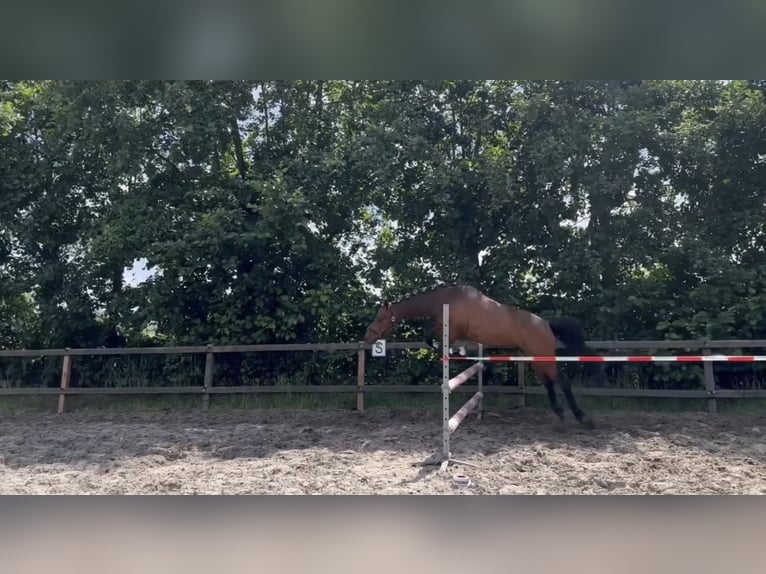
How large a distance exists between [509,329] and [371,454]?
1.99 meters

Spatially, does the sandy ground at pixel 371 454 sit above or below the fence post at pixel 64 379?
below

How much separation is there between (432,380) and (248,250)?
3187mm

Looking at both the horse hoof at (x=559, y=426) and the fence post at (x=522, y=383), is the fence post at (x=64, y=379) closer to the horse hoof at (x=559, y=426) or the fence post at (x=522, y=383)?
the fence post at (x=522, y=383)

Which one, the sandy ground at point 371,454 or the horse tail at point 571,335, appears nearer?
the sandy ground at point 371,454

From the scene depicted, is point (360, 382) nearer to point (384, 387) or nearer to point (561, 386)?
point (384, 387)

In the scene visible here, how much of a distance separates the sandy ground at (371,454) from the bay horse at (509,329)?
468 mm

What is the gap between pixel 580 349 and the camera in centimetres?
601

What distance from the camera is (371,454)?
4.92 meters

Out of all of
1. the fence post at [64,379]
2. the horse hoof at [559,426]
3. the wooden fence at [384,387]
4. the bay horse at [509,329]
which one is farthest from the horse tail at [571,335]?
the fence post at [64,379]

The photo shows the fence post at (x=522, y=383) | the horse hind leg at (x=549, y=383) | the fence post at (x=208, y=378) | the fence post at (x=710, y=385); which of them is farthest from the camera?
the fence post at (x=208, y=378)

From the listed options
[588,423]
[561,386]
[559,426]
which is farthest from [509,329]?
[588,423]

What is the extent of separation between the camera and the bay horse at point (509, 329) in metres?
5.93

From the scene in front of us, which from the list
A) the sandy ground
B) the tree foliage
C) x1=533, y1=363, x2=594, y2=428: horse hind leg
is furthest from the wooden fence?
the tree foliage
